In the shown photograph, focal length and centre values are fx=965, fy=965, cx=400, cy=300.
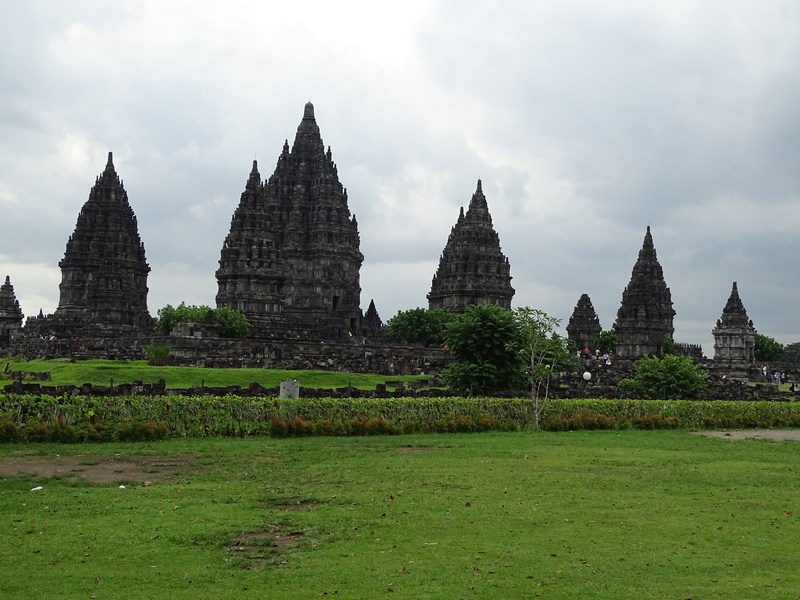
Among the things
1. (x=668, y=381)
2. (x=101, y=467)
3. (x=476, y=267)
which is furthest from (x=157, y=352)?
(x=476, y=267)

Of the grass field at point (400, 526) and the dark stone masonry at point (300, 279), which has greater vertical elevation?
the dark stone masonry at point (300, 279)

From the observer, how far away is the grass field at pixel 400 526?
1285 cm

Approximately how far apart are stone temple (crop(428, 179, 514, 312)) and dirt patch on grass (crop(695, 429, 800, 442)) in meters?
75.5

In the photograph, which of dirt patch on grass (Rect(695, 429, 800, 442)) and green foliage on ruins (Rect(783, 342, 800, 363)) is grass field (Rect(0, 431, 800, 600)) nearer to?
dirt patch on grass (Rect(695, 429, 800, 442))

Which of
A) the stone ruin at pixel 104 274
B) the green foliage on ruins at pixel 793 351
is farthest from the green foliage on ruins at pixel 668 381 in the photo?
the green foliage on ruins at pixel 793 351

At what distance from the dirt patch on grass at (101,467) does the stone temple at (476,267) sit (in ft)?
296

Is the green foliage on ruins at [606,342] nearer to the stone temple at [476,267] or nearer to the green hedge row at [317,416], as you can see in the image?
the stone temple at [476,267]

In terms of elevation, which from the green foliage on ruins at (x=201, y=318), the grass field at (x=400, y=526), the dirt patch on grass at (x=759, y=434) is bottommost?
the grass field at (x=400, y=526)

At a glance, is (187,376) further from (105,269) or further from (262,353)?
(105,269)

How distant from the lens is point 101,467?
23141 millimetres

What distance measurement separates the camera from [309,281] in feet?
355

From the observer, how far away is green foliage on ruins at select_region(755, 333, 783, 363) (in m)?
128

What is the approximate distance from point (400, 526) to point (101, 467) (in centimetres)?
1006

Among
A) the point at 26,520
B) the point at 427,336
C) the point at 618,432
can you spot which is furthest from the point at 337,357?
the point at 26,520
